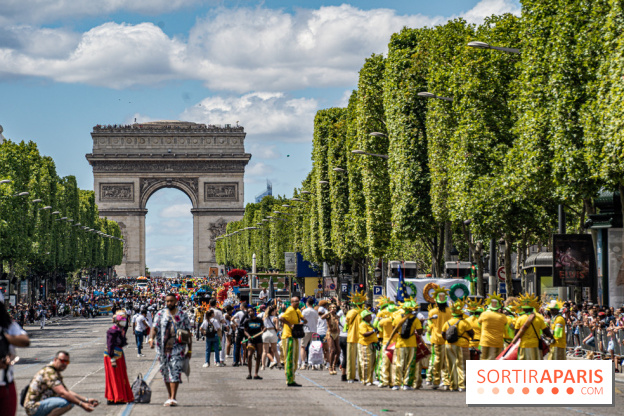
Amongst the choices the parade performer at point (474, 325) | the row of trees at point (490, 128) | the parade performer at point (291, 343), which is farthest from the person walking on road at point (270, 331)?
the row of trees at point (490, 128)

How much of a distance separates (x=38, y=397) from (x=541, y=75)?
20.3 metres

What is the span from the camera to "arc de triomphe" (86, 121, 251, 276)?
166 m

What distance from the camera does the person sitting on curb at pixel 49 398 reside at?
13328mm

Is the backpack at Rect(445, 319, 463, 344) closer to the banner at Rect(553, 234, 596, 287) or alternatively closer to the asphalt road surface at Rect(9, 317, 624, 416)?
the asphalt road surface at Rect(9, 317, 624, 416)

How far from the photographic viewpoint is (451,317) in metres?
21.3

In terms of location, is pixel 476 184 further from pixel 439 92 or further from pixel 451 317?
pixel 451 317

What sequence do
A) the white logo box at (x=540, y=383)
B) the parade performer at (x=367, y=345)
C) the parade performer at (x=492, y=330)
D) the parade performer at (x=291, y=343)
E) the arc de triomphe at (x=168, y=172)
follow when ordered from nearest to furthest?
the white logo box at (x=540, y=383), the parade performer at (x=492, y=330), the parade performer at (x=291, y=343), the parade performer at (x=367, y=345), the arc de triomphe at (x=168, y=172)

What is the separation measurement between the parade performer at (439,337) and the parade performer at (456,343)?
0.17 meters

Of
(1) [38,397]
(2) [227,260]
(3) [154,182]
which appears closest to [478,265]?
(1) [38,397]

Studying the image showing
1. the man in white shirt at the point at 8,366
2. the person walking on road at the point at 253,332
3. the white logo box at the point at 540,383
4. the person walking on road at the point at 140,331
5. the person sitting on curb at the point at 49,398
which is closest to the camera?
the man in white shirt at the point at 8,366

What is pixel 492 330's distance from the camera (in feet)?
66.3

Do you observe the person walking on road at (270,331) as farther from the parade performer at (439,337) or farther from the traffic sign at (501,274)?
the traffic sign at (501,274)

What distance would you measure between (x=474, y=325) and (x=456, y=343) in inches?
26.3

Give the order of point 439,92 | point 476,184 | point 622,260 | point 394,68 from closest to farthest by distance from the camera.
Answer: point 622,260, point 476,184, point 439,92, point 394,68
